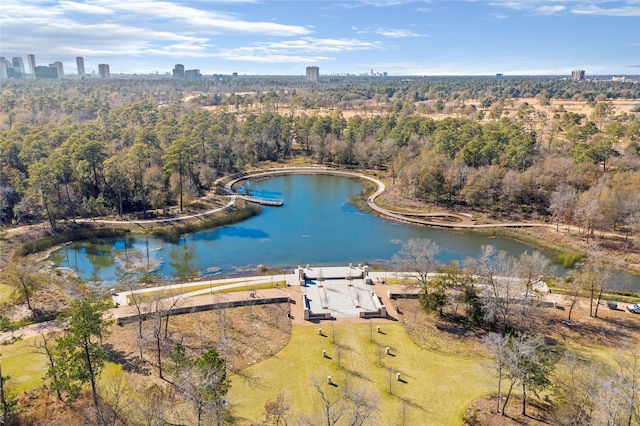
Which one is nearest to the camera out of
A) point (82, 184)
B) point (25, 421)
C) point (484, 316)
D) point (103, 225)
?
point (25, 421)

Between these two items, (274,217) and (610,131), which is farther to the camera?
(610,131)

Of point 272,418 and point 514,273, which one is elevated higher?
point 514,273

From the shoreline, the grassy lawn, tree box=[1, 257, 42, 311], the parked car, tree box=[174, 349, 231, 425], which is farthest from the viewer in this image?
the shoreline

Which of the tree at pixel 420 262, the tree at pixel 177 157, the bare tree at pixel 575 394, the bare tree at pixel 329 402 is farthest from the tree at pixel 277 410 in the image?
the tree at pixel 177 157

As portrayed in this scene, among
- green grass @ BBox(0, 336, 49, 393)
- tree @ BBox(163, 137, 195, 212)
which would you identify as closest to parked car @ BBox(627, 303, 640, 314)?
green grass @ BBox(0, 336, 49, 393)

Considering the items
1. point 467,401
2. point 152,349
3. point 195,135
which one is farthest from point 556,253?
point 195,135

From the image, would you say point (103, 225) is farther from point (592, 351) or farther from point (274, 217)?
point (592, 351)

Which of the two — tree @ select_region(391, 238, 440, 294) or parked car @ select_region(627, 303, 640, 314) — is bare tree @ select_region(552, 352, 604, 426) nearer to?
tree @ select_region(391, 238, 440, 294)
